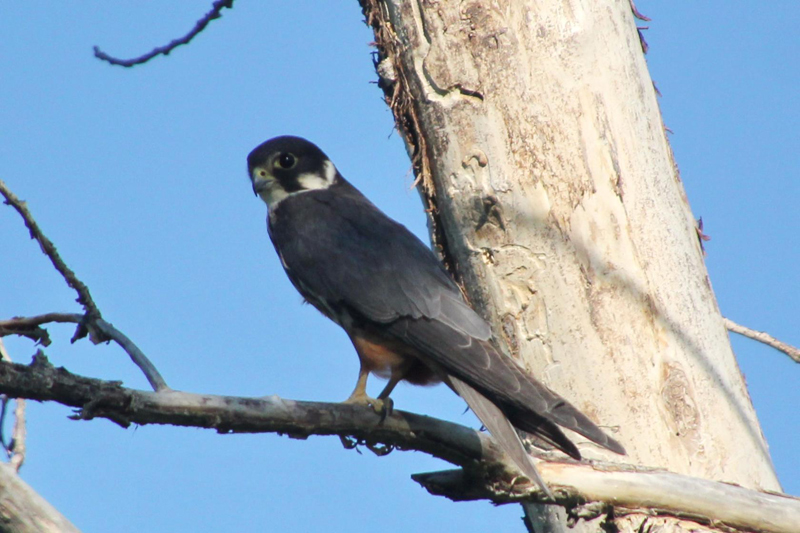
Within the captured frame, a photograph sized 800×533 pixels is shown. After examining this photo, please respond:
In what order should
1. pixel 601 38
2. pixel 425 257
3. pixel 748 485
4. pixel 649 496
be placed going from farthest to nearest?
1. pixel 425 257
2. pixel 601 38
3. pixel 748 485
4. pixel 649 496

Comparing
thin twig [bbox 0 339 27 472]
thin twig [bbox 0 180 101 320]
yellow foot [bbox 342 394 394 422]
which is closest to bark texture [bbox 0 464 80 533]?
thin twig [bbox 0 339 27 472]

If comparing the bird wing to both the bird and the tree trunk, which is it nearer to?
the bird

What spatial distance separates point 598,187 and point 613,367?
0.61 metres

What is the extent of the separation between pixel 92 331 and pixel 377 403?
887mm

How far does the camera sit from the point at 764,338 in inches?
135

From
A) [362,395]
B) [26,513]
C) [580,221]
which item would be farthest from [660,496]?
[26,513]

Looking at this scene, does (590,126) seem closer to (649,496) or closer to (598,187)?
(598,187)

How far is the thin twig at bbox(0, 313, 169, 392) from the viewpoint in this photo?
7.59ft

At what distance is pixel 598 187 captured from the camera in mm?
3162

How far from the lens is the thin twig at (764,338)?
3.39 meters

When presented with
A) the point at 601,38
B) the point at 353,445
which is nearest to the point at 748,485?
the point at 353,445

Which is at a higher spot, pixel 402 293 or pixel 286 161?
pixel 286 161

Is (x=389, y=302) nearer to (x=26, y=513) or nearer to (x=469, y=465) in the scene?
(x=469, y=465)

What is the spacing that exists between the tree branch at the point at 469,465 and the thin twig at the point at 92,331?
14 centimetres
